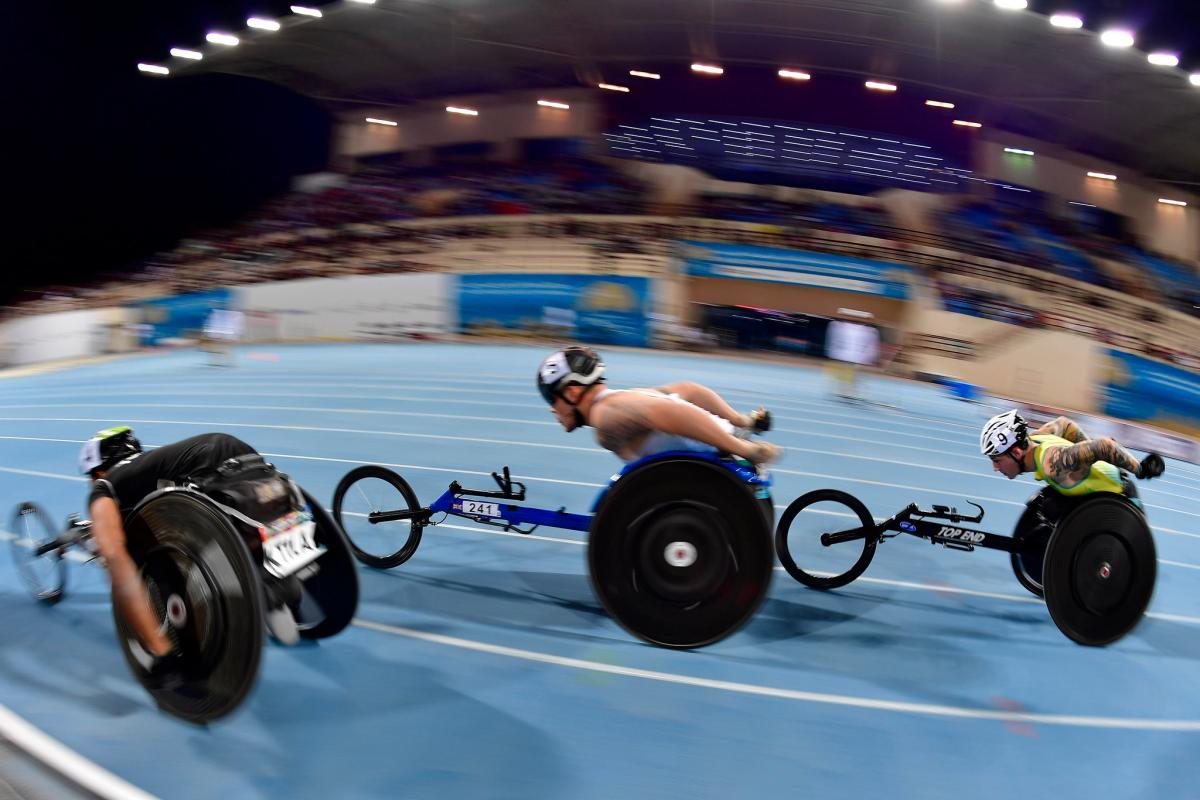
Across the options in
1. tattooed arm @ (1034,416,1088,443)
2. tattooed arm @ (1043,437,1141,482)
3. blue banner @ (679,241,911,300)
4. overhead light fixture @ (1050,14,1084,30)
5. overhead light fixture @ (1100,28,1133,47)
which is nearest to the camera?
tattooed arm @ (1043,437,1141,482)

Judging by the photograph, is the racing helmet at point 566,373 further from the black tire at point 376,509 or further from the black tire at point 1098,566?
the black tire at point 1098,566

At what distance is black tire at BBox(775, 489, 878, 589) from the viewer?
14.6ft

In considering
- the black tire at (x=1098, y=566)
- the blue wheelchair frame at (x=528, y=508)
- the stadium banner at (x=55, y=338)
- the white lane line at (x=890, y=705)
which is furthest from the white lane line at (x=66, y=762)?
the stadium banner at (x=55, y=338)

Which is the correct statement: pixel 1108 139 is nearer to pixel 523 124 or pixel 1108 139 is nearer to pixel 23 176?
pixel 523 124

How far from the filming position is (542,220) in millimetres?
24656

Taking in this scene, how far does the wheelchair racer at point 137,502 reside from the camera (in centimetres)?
265

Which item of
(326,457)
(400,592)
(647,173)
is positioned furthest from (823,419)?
(647,173)

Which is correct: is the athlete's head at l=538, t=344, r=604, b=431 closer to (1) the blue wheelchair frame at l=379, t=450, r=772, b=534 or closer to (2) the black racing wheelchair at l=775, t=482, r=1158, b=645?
(1) the blue wheelchair frame at l=379, t=450, r=772, b=534

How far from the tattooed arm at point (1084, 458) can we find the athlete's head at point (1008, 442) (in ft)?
0.70

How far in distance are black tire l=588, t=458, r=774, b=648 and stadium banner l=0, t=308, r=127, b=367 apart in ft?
61.9

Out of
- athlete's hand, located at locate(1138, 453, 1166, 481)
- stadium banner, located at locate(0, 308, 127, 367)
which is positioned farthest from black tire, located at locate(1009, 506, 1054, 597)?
stadium banner, located at locate(0, 308, 127, 367)

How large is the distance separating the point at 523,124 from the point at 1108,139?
21.4 m

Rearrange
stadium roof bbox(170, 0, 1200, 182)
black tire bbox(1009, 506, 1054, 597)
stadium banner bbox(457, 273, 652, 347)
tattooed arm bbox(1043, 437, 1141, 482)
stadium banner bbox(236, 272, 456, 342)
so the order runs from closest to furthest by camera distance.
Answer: tattooed arm bbox(1043, 437, 1141, 482) < black tire bbox(1009, 506, 1054, 597) < stadium banner bbox(236, 272, 456, 342) < stadium banner bbox(457, 273, 652, 347) < stadium roof bbox(170, 0, 1200, 182)

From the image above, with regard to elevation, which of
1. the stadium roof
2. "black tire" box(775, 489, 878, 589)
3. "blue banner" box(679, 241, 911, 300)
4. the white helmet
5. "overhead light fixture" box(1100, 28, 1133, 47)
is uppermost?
the stadium roof
